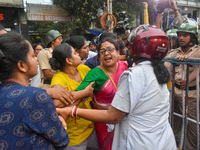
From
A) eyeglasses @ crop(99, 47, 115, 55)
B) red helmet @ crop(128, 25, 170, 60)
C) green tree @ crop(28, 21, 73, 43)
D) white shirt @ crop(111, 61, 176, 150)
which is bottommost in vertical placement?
white shirt @ crop(111, 61, 176, 150)

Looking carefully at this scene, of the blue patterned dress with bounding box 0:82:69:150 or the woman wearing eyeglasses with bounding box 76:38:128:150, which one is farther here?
the woman wearing eyeglasses with bounding box 76:38:128:150

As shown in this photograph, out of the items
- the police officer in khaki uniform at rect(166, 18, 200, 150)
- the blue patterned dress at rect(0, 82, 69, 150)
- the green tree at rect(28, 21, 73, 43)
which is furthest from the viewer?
the green tree at rect(28, 21, 73, 43)

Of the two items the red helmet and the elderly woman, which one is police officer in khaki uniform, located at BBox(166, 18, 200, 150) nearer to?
the red helmet

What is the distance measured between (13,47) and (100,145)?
5.40ft

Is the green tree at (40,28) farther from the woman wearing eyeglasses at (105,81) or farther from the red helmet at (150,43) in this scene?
the red helmet at (150,43)

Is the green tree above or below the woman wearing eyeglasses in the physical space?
above

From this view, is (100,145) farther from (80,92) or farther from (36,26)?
(36,26)

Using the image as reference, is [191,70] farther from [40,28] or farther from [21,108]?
[40,28]

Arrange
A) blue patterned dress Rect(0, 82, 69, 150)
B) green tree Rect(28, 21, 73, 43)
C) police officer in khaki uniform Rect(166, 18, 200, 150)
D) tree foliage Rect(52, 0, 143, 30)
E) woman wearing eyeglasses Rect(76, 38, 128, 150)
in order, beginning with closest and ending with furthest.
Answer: blue patterned dress Rect(0, 82, 69, 150)
woman wearing eyeglasses Rect(76, 38, 128, 150)
police officer in khaki uniform Rect(166, 18, 200, 150)
tree foliage Rect(52, 0, 143, 30)
green tree Rect(28, 21, 73, 43)

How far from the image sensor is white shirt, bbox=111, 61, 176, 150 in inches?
53.5

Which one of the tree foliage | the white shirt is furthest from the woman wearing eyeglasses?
the tree foliage

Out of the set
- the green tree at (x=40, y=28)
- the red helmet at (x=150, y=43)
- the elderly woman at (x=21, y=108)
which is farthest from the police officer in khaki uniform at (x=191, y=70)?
the green tree at (x=40, y=28)

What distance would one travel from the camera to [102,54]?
2244 millimetres

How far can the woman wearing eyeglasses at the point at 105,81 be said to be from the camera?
2062 mm
